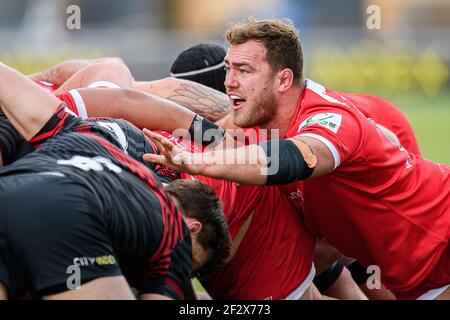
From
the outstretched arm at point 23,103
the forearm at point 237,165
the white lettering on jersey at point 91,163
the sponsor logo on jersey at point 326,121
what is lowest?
the forearm at point 237,165

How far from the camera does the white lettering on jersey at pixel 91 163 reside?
3.77 meters

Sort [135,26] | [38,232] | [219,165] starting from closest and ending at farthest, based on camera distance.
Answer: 1. [38,232]
2. [219,165]
3. [135,26]

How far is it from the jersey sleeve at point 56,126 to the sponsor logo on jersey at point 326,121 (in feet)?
4.00

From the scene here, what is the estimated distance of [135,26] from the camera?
21.0m

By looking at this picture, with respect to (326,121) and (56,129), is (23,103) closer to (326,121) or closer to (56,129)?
(56,129)

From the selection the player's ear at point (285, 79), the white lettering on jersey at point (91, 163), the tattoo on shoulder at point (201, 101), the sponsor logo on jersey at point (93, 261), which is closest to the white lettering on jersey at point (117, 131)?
the white lettering on jersey at point (91, 163)

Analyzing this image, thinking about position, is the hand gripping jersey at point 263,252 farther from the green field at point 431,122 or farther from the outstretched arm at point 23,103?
the green field at point 431,122

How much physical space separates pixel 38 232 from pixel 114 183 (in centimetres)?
41

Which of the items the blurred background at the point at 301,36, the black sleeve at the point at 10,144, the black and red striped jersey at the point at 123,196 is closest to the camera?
the black and red striped jersey at the point at 123,196

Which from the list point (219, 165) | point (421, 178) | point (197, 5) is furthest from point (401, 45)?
point (219, 165)

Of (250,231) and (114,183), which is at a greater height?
(114,183)

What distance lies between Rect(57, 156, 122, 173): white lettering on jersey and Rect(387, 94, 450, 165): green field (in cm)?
860

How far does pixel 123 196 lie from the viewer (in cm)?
375
